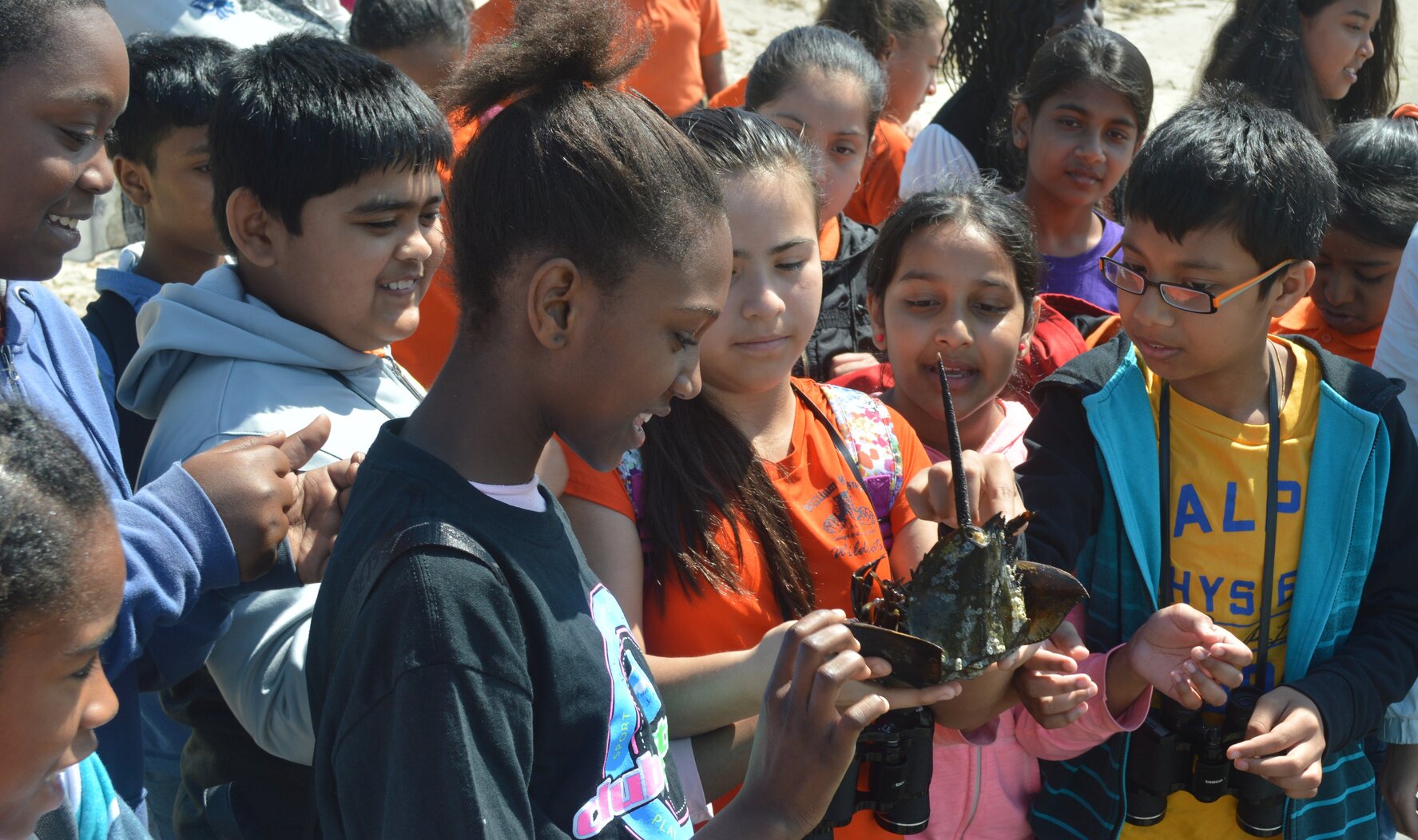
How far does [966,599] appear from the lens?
165cm

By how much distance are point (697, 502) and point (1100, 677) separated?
0.81 metres

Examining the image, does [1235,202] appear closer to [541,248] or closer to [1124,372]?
[1124,372]

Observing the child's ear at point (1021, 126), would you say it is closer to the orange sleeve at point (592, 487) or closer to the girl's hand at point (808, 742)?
the orange sleeve at point (592, 487)

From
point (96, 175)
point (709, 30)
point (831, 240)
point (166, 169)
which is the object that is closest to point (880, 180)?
point (831, 240)

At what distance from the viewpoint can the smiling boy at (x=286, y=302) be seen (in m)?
1.77

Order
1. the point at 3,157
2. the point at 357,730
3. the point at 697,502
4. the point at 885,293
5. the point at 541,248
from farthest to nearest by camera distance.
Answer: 1. the point at 885,293
2. the point at 697,502
3. the point at 3,157
4. the point at 541,248
5. the point at 357,730

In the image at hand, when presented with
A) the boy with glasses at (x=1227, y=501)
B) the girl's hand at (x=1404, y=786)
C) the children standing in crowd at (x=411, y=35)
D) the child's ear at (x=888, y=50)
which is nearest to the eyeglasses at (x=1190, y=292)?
the boy with glasses at (x=1227, y=501)

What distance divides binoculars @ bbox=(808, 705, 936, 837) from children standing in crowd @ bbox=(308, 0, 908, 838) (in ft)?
1.51

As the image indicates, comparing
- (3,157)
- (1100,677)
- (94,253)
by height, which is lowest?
(94,253)

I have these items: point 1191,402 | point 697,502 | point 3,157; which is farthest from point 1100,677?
point 3,157

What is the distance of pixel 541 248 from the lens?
131cm

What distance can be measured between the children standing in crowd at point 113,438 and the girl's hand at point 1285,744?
1545 millimetres

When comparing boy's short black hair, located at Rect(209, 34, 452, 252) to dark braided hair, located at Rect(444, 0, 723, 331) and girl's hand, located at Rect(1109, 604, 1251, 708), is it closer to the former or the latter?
dark braided hair, located at Rect(444, 0, 723, 331)

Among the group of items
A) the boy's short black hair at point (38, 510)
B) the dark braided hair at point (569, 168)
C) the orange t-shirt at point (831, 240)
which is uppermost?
the dark braided hair at point (569, 168)
